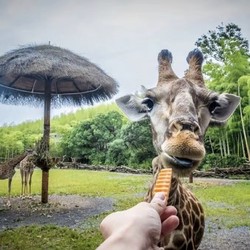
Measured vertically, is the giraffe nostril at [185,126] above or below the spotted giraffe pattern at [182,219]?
above

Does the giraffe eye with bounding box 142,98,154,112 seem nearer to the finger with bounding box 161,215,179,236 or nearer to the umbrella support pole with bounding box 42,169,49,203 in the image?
the finger with bounding box 161,215,179,236

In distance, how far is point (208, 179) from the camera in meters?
1.96

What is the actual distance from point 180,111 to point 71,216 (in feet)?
3.56

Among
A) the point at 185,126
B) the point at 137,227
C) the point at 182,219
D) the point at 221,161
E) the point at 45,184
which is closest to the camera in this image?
the point at 137,227

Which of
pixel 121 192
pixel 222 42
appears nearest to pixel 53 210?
pixel 121 192

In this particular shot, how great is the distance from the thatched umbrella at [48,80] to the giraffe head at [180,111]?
0.78 metres

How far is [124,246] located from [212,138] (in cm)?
158

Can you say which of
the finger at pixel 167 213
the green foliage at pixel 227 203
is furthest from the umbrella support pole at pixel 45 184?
the finger at pixel 167 213

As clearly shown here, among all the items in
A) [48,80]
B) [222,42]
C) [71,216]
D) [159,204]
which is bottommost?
[71,216]

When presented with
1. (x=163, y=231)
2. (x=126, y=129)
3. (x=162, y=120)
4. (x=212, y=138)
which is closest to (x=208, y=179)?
(x=212, y=138)

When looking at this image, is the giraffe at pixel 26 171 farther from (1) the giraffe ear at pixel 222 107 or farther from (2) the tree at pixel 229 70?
(1) the giraffe ear at pixel 222 107

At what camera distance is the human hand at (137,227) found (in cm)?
34

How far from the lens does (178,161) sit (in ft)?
2.53

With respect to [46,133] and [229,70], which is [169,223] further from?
[229,70]
